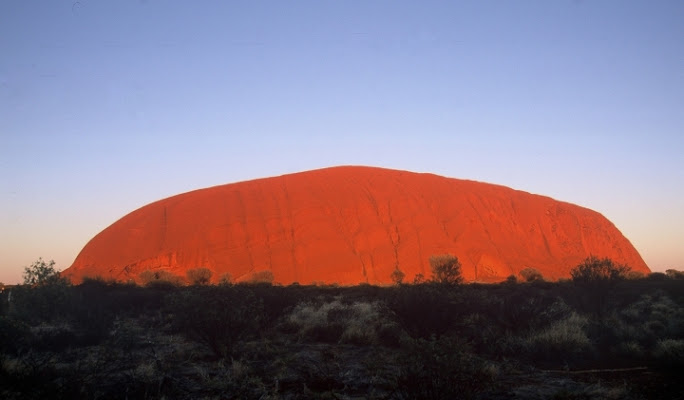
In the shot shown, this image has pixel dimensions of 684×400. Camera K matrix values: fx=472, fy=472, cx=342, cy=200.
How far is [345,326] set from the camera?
11.7 meters

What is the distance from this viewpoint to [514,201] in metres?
65.2

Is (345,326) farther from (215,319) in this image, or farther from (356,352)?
(215,319)

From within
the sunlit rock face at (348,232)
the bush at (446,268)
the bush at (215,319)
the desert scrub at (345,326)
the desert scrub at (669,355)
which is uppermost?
the sunlit rock face at (348,232)

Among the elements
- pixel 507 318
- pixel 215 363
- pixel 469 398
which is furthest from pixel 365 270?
pixel 469 398

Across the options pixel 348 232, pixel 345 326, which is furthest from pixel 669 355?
pixel 348 232

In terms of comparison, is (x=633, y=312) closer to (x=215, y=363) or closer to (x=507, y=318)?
(x=507, y=318)

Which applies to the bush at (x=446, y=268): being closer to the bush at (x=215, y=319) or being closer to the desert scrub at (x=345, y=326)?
the desert scrub at (x=345, y=326)

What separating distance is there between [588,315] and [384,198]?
45.8 meters

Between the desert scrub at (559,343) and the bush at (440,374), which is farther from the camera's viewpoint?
the desert scrub at (559,343)

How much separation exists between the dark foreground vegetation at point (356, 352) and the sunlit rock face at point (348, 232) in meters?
33.7

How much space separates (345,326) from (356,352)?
86.5 inches

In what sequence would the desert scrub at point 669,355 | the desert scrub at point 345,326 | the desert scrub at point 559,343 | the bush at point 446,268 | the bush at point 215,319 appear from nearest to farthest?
the desert scrub at point 669,355
the bush at point 215,319
the desert scrub at point 559,343
the desert scrub at point 345,326
the bush at point 446,268

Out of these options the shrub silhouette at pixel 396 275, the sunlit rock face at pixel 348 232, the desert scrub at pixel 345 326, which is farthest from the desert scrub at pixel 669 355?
the sunlit rock face at pixel 348 232

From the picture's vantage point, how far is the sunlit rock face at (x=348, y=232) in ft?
161
